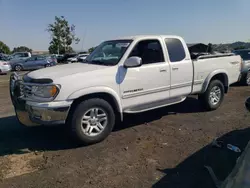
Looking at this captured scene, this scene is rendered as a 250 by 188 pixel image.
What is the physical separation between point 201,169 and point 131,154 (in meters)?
1.13

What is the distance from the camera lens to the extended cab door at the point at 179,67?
541cm

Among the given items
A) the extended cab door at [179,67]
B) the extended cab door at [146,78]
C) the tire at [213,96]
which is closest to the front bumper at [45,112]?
the extended cab door at [146,78]

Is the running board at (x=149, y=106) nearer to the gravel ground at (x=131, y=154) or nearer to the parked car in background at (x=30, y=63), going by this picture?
the gravel ground at (x=131, y=154)

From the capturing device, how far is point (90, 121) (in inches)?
173

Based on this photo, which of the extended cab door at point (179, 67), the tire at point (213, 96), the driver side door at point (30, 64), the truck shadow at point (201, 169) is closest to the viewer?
the truck shadow at point (201, 169)

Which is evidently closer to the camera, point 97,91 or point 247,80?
point 97,91

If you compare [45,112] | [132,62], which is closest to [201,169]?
[132,62]

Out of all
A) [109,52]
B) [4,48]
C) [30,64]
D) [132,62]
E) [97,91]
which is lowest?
[30,64]

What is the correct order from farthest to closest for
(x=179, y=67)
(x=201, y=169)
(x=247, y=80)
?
(x=247, y=80), (x=179, y=67), (x=201, y=169)

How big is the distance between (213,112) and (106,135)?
3.22m

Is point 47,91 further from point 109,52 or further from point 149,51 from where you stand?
point 149,51

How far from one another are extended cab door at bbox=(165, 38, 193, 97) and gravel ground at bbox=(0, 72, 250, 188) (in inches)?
29.7

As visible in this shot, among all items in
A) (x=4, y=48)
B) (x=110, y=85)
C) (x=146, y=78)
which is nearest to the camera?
(x=110, y=85)

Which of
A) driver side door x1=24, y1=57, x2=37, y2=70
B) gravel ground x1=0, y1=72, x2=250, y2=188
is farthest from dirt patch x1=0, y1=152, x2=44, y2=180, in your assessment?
driver side door x1=24, y1=57, x2=37, y2=70
